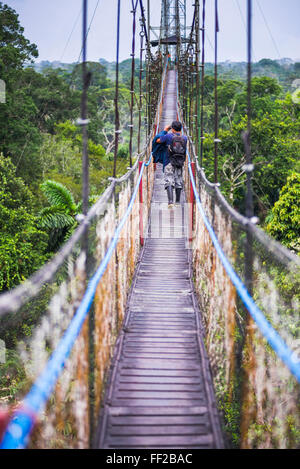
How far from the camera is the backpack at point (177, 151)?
5.22 meters

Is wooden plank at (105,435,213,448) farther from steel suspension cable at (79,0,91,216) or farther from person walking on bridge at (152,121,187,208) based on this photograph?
person walking on bridge at (152,121,187,208)

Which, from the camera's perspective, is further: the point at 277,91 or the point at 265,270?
the point at 277,91

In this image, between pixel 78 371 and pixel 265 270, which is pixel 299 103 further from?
pixel 78 371

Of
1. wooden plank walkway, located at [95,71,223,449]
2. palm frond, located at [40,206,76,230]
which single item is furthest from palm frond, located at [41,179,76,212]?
wooden plank walkway, located at [95,71,223,449]

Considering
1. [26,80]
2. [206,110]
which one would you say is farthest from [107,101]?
[26,80]

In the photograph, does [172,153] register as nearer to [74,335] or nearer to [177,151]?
[177,151]

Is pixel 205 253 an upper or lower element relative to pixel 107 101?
lower

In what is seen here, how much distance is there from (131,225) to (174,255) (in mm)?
901

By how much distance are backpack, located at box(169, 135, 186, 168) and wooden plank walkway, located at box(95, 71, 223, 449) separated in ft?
5.14

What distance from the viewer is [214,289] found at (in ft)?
9.16

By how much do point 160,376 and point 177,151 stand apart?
323cm

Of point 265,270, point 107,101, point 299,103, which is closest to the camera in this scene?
point 265,270

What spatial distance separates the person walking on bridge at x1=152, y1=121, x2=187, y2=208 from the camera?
5238 millimetres

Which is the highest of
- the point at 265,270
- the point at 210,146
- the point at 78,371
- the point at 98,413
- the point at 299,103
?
the point at 299,103
